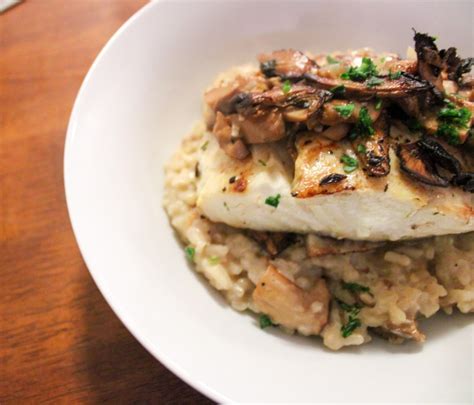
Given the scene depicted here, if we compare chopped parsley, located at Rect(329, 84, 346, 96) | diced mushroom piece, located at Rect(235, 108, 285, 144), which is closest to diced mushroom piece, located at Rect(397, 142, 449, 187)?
chopped parsley, located at Rect(329, 84, 346, 96)

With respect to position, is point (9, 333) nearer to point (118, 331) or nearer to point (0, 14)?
point (118, 331)

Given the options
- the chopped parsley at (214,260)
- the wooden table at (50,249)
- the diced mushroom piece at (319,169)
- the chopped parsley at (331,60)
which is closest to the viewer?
the diced mushroom piece at (319,169)

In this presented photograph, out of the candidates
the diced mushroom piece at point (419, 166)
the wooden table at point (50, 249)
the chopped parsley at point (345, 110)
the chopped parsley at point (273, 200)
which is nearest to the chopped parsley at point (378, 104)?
the chopped parsley at point (345, 110)

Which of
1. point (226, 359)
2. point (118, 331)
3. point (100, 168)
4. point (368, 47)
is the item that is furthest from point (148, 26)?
point (226, 359)

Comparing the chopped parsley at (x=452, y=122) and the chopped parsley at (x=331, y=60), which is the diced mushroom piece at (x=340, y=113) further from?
the chopped parsley at (x=331, y=60)

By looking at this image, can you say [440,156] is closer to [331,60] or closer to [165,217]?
[331,60]

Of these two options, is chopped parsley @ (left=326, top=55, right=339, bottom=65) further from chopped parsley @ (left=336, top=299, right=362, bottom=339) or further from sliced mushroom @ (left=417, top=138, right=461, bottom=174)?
chopped parsley @ (left=336, top=299, right=362, bottom=339)
